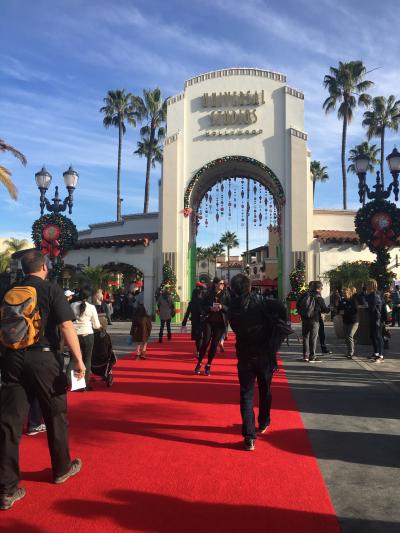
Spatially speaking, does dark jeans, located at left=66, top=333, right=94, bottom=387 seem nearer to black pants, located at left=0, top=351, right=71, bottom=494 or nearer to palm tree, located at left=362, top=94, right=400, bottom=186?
black pants, located at left=0, top=351, right=71, bottom=494

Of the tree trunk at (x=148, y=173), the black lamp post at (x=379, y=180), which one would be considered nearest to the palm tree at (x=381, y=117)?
the tree trunk at (x=148, y=173)

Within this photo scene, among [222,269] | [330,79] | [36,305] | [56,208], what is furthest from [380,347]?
[222,269]

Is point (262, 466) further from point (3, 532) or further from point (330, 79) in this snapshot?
point (330, 79)

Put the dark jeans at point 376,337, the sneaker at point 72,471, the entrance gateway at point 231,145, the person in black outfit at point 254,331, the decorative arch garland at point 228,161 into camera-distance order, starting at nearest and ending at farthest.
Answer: the sneaker at point 72,471 < the person in black outfit at point 254,331 < the dark jeans at point 376,337 < the entrance gateway at point 231,145 < the decorative arch garland at point 228,161

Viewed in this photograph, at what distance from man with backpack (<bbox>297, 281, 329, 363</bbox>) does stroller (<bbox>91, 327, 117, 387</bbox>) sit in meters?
4.51

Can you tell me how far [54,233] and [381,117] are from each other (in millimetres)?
36643

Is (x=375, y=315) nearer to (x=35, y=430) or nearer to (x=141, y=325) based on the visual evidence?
(x=141, y=325)

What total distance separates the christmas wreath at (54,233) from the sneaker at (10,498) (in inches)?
577

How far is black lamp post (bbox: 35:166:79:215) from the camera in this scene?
17.0 metres

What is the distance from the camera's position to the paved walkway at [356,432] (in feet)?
11.5

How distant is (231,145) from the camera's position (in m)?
25.5

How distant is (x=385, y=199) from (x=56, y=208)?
1158cm

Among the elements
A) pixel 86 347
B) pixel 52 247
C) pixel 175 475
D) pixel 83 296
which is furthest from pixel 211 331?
pixel 52 247

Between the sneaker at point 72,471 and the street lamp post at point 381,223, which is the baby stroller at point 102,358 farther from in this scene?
the street lamp post at point 381,223
